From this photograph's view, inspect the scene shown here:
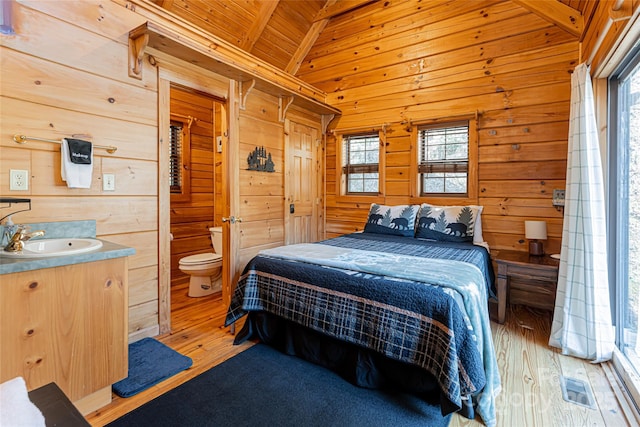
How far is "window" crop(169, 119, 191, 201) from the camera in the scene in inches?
163

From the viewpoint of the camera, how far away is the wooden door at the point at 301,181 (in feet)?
12.2

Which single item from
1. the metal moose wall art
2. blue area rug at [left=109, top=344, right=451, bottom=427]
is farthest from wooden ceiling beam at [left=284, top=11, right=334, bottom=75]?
blue area rug at [left=109, top=344, right=451, bottom=427]

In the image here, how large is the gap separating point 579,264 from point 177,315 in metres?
3.25

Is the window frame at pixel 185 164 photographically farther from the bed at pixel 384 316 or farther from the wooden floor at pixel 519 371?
the bed at pixel 384 316

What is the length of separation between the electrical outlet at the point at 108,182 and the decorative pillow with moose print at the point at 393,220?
2.40 m

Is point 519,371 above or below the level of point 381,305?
below

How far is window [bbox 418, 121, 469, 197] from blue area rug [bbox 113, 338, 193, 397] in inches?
114

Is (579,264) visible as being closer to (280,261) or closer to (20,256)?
(280,261)

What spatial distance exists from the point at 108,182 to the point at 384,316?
2032 mm

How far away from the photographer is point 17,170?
1.77 metres

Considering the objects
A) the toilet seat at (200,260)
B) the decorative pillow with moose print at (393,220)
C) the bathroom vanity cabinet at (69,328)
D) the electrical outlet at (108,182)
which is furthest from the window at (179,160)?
the bathroom vanity cabinet at (69,328)

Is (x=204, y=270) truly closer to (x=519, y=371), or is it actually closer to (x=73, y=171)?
(x=73, y=171)

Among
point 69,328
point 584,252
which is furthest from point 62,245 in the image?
point 584,252

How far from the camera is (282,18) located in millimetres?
3773
